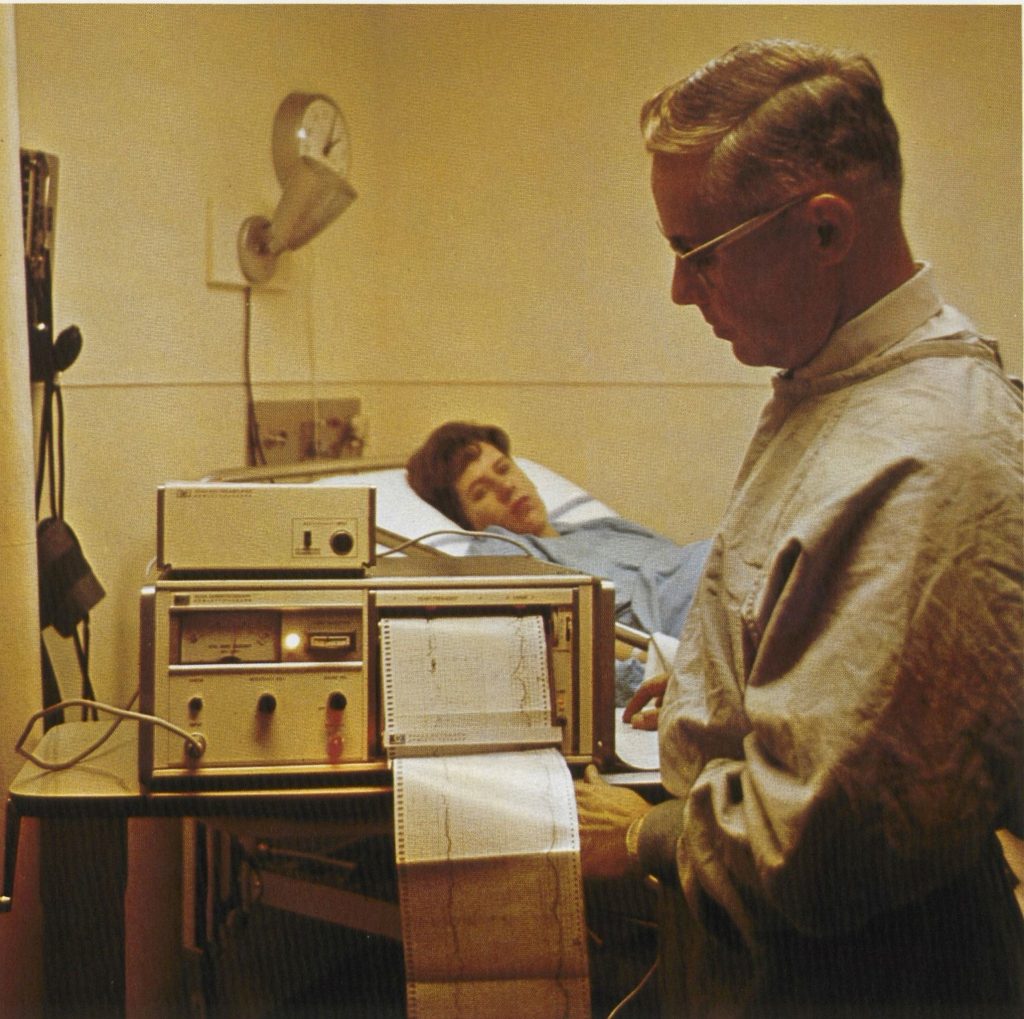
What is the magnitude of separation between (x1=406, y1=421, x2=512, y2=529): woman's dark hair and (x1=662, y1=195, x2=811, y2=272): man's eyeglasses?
5.40 feet

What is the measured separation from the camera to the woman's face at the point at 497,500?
2613 millimetres

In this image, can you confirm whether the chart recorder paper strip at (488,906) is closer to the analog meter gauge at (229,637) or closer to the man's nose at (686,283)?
the analog meter gauge at (229,637)

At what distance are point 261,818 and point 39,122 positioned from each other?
134cm

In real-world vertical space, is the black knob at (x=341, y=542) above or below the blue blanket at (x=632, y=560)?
above

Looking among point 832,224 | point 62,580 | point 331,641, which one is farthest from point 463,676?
point 62,580

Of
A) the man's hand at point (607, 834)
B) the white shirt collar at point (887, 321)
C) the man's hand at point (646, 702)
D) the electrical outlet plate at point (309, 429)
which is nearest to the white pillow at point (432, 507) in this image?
the electrical outlet plate at point (309, 429)

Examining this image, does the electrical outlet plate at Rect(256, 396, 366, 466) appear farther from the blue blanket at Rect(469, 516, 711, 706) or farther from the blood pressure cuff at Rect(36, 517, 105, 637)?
the blood pressure cuff at Rect(36, 517, 105, 637)

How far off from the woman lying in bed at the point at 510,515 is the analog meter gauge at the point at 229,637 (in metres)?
1.15

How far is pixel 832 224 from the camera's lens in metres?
0.93

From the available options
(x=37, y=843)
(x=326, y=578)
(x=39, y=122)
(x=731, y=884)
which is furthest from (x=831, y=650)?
(x=39, y=122)

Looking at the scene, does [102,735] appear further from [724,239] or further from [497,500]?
[497,500]

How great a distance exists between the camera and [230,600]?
1178mm

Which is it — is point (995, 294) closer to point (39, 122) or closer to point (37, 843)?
point (39, 122)

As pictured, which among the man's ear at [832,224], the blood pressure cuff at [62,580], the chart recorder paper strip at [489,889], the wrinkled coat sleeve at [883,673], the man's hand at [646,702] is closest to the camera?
the wrinkled coat sleeve at [883,673]
